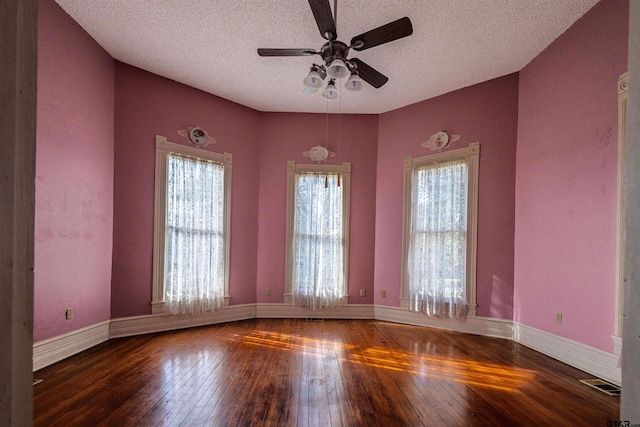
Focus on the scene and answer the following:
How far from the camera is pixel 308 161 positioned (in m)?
5.43

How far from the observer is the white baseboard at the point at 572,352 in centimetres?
292

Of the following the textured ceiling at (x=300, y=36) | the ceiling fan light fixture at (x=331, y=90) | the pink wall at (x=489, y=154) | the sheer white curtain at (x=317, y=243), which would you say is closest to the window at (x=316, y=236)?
the sheer white curtain at (x=317, y=243)

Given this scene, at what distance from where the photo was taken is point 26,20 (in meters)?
0.74

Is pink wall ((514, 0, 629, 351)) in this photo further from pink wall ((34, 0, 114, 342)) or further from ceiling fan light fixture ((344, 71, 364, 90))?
pink wall ((34, 0, 114, 342))

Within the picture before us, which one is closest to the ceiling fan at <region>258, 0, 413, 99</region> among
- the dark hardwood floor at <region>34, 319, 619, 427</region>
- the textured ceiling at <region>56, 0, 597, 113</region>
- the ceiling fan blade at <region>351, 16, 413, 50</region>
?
the ceiling fan blade at <region>351, 16, 413, 50</region>

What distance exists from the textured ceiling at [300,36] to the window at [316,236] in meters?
1.32

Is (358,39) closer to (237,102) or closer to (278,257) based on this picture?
(237,102)

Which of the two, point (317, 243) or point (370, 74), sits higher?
point (370, 74)

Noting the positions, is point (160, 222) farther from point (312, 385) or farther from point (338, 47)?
point (338, 47)

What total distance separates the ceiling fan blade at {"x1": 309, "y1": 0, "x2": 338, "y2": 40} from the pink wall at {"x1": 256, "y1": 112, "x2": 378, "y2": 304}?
277cm

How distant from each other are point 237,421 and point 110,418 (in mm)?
816

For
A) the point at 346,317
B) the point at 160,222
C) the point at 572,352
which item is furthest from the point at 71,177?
the point at 572,352

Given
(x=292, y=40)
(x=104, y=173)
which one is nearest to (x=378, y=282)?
(x=292, y=40)

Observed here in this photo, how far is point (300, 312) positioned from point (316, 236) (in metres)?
1.18
